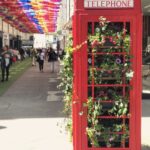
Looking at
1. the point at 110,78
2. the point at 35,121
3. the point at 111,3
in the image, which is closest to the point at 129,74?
the point at 110,78

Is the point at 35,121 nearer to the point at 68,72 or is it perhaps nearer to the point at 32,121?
the point at 32,121

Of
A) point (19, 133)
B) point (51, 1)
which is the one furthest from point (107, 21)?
point (51, 1)

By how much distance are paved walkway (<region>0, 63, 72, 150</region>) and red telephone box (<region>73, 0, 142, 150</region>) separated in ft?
4.93

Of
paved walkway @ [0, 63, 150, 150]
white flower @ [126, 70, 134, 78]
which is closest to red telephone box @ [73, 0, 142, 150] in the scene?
white flower @ [126, 70, 134, 78]

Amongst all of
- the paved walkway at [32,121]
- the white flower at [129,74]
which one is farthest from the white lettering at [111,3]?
the paved walkway at [32,121]

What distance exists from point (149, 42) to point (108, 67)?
25.7 m

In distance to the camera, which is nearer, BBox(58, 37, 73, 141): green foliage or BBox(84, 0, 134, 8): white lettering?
BBox(84, 0, 134, 8): white lettering

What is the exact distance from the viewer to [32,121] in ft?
40.5

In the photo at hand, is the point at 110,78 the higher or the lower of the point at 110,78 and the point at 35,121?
the higher

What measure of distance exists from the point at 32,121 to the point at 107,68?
16.6ft

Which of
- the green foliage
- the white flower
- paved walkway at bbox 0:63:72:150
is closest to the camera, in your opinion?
the white flower

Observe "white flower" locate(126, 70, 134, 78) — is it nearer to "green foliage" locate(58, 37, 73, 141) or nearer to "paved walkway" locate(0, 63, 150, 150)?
"green foliage" locate(58, 37, 73, 141)

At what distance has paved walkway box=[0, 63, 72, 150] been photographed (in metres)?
9.59

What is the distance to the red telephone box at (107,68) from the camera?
7562 millimetres
